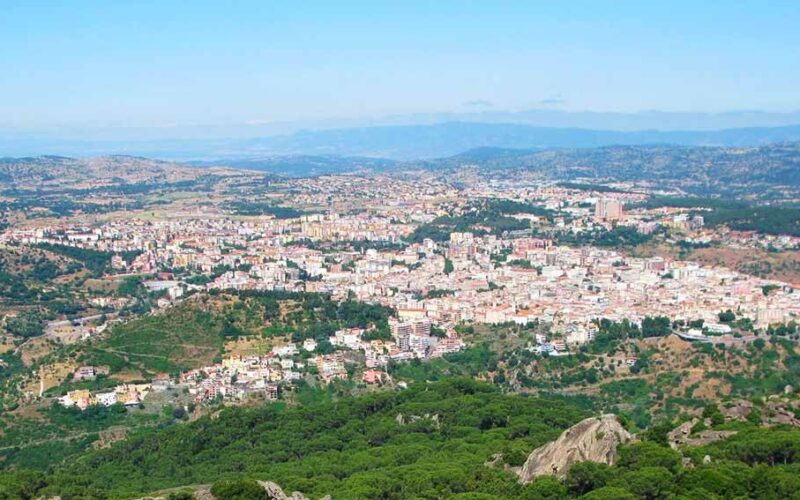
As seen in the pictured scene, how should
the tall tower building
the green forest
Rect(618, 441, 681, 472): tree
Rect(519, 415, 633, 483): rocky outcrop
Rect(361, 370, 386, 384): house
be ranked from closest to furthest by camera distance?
1. the green forest
2. Rect(618, 441, 681, 472): tree
3. Rect(519, 415, 633, 483): rocky outcrop
4. Rect(361, 370, 386, 384): house
5. the tall tower building

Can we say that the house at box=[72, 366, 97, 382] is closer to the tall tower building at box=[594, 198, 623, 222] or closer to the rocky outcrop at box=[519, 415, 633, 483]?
the rocky outcrop at box=[519, 415, 633, 483]

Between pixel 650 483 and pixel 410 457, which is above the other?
pixel 650 483

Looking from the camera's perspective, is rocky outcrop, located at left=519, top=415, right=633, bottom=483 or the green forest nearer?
the green forest

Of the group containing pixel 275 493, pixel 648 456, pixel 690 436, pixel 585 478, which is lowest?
pixel 690 436

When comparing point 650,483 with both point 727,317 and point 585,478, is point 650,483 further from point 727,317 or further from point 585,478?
point 727,317

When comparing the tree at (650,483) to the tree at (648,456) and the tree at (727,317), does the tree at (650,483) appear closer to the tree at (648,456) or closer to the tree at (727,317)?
the tree at (648,456)

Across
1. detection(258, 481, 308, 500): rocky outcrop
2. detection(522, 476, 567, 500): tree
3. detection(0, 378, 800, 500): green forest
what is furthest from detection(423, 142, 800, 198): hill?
detection(258, 481, 308, 500): rocky outcrop

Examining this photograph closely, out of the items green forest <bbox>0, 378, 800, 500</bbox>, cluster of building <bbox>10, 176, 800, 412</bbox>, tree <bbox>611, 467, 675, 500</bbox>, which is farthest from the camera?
cluster of building <bbox>10, 176, 800, 412</bbox>

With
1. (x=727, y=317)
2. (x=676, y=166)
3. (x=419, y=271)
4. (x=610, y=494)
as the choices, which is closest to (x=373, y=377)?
(x=727, y=317)

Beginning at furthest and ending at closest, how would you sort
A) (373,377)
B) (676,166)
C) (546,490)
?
(676,166)
(373,377)
(546,490)

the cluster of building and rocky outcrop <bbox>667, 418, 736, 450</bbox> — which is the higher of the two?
rocky outcrop <bbox>667, 418, 736, 450</bbox>

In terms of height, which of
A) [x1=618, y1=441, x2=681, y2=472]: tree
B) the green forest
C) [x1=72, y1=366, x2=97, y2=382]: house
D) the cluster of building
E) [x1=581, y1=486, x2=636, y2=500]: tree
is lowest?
the cluster of building
